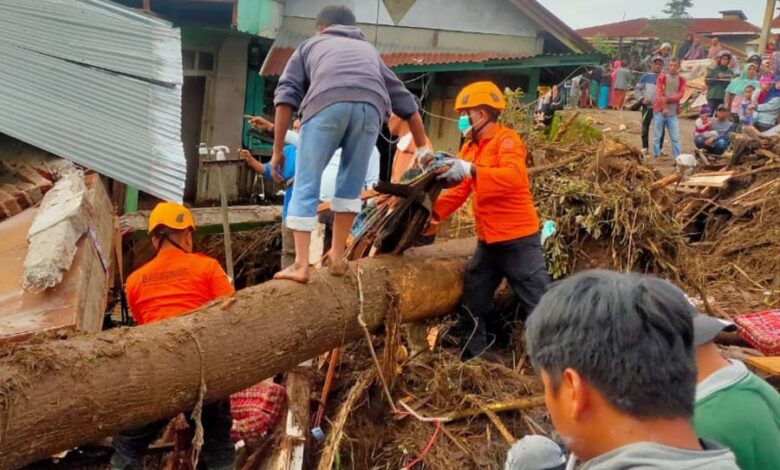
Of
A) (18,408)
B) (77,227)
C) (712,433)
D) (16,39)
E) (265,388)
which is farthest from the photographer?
(16,39)

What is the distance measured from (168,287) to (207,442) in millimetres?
904

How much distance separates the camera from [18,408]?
2744mm

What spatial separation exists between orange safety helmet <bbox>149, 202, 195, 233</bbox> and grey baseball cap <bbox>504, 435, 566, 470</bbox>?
253 centimetres

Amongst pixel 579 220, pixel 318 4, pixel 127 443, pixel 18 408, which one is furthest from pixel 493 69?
pixel 18 408

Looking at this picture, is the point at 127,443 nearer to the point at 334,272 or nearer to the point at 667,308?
the point at 334,272

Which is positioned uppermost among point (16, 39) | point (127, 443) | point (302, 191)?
point (16, 39)

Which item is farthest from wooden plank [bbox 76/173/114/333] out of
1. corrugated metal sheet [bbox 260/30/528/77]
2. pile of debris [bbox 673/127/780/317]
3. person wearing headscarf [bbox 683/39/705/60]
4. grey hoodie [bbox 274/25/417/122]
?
person wearing headscarf [bbox 683/39/705/60]

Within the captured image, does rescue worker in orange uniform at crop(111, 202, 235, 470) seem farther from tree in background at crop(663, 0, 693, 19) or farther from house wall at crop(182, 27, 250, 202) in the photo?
tree in background at crop(663, 0, 693, 19)

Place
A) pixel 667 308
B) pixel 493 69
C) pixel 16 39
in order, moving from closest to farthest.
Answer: pixel 667 308
pixel 16 39
pixel 493 69

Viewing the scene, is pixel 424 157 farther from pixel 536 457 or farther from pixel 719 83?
pixel 719 83

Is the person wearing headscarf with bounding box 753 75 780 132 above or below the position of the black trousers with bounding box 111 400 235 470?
above

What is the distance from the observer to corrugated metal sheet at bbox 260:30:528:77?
33.7 ft

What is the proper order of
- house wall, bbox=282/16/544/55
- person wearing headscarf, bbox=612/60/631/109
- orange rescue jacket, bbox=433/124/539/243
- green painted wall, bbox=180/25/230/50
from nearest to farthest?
orange rescue jacket, bbox=433/124/539/243, green painted wall, bbox=180/25/230/50, house wall, bbox=282/16/544/55, person wearing headscarf, bbox=612/60/631/109

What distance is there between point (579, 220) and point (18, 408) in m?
4.55
